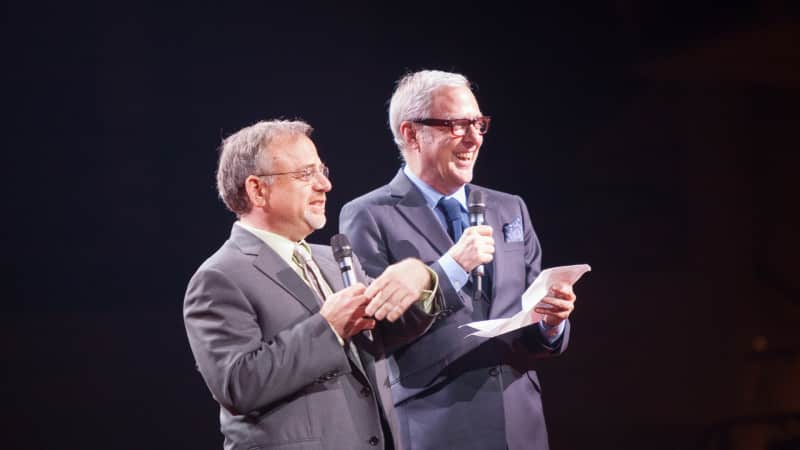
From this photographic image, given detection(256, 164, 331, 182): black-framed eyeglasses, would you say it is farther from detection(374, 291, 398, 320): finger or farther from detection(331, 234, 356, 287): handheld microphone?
detection(374, 291, 398, 320): finger

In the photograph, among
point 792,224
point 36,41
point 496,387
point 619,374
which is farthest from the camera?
point 792,224

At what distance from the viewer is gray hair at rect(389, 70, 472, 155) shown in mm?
2498

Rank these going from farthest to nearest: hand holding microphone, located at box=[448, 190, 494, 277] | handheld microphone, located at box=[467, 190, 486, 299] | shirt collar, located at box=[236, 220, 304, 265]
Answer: handheld microphone, located at box=[467, 190, 486, 299] → hand holding microphone, located at box=[448, 190, 494, 277] → shirt collar, located at box=[236, 220, 304, 265]

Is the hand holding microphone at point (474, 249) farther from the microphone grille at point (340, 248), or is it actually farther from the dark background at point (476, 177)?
the dark background at point (476, 177)

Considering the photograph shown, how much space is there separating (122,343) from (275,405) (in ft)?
5.95

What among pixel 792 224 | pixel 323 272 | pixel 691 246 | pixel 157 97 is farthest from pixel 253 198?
→ pixel 792 224

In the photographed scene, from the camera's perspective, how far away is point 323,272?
6.68ft

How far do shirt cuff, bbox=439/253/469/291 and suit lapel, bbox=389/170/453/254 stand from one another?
192 millimetres

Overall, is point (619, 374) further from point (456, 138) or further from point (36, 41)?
point (36, 41)

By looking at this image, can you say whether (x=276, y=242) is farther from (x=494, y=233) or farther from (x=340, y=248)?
(x=494, y=233)

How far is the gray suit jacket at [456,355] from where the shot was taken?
7.24 ft

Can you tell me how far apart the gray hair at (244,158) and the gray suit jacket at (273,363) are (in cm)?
16

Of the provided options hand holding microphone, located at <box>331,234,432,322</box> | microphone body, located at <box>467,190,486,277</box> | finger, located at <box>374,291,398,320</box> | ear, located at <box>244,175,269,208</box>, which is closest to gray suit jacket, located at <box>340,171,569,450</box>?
microphone body, located at <box>467,190,486,277</box>

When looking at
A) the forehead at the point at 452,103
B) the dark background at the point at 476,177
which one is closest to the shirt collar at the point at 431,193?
the forehead at the point at 452,103
